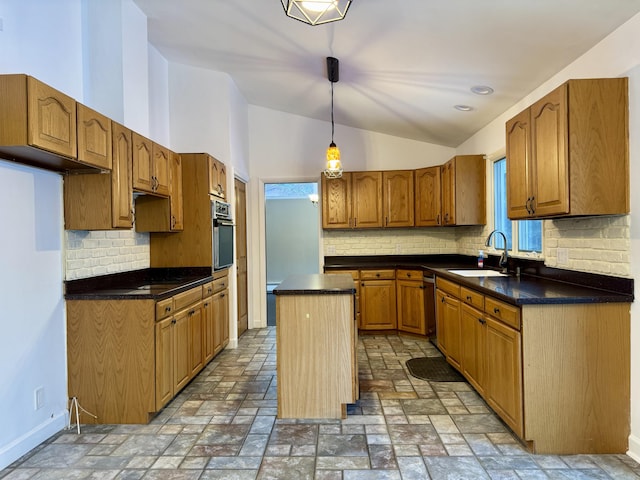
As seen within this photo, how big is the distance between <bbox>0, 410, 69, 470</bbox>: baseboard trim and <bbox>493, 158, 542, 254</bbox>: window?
3712mm

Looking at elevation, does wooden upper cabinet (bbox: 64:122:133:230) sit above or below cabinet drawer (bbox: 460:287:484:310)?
above

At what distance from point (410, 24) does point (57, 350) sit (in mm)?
3120

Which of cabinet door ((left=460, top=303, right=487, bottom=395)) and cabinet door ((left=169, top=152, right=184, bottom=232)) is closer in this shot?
cabinet door ((left=460, top=303, right=487, bottom=395))

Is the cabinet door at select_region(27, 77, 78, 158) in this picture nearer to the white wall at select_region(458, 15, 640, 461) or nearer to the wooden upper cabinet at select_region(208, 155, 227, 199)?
the wooden upper cabinet at select_region(208, 155, 227, 199)

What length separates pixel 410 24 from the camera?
239 cm

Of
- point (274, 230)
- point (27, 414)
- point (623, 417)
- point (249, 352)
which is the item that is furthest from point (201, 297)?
point (274, 230)

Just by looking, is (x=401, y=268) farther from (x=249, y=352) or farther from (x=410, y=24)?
(x=410, y=24)

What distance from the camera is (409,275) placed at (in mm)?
4578

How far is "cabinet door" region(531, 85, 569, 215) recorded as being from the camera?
214 cm

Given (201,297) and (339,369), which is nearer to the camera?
(339,369)

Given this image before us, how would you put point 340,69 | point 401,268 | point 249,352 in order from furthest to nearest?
1. point 401,268
2. point 249,352
3. point 340,69

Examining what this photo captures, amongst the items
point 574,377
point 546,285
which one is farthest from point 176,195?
point 574,377

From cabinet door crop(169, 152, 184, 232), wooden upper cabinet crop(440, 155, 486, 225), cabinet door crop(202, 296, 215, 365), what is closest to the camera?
cabinet door crop(202, 296, 215, 365)

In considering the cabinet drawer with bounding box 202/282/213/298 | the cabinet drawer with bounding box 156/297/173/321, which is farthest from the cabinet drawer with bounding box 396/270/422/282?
the cabinet drawer with bounding box 156/297/173/321
